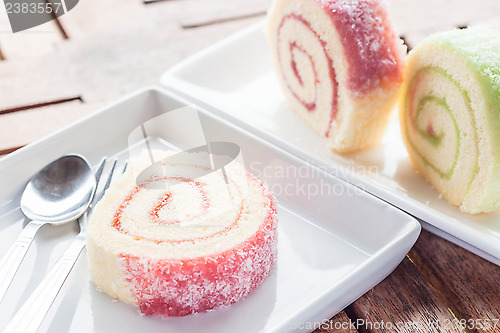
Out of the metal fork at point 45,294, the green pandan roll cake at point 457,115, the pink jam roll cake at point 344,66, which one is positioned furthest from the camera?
the pink jam roll cake at point 344,66

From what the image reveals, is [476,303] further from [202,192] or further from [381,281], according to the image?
[202,192]

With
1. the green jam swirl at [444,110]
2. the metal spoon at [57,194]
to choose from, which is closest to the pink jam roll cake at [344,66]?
the green jam swirl at [444,110]

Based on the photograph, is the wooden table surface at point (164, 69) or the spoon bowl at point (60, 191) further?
the spoon bowl at point (60, 191)

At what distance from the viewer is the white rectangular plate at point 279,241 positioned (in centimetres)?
83

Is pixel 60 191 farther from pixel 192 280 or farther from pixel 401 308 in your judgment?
pixel 401 308

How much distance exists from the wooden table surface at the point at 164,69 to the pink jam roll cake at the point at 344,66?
0.10m

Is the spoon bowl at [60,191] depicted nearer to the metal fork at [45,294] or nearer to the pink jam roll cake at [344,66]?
the metal fork at [45,294]

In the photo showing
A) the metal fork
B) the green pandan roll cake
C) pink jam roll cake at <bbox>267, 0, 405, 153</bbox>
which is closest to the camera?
the metal fork

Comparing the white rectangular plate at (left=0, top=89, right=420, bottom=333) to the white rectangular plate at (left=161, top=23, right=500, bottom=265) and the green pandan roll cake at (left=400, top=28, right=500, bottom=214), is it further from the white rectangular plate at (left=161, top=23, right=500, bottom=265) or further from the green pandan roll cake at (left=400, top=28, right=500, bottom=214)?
the green pandan roll cake at (left=400, top=28, right=500, bottom=214)

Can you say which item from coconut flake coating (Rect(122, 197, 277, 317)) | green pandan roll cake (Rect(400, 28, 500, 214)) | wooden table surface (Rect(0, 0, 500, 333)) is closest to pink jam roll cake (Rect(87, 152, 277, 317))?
coconut flake coating (Rect(122, 197, 277, 317))

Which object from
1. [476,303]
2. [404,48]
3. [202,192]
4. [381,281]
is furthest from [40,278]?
[404,48]

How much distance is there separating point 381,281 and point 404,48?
1.66ft

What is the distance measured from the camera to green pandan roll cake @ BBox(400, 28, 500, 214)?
0.98 meters

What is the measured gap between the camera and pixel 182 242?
867 mm
